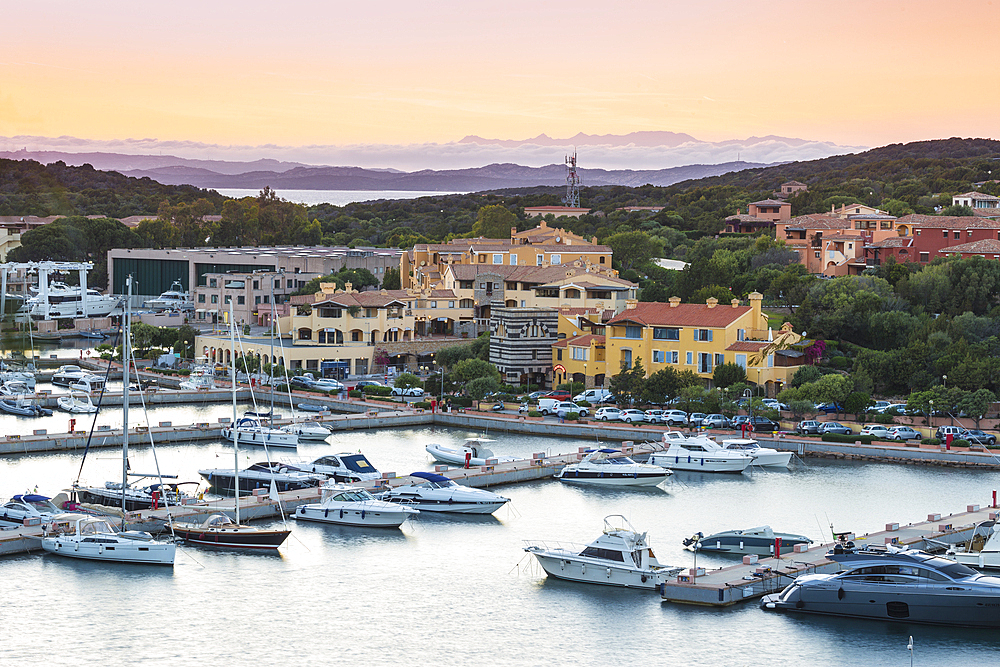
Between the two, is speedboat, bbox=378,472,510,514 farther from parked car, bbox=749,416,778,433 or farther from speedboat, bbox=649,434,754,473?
parked car, bbox=749,416,778,433

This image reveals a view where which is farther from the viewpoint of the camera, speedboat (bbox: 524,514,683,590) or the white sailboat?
the white sailboat

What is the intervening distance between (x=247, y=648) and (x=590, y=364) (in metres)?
32.6

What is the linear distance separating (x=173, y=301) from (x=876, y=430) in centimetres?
5387

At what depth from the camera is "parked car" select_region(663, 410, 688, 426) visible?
47.9m

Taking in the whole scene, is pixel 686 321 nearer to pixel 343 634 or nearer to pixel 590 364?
pixel 590 364

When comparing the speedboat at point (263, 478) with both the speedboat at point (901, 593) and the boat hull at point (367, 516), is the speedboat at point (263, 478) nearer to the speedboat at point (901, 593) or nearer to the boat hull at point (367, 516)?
the boat hull at point (367, 516)

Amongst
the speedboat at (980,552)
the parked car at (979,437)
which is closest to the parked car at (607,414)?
the parked car at (979,437)

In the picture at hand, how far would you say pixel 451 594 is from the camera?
27797 mm

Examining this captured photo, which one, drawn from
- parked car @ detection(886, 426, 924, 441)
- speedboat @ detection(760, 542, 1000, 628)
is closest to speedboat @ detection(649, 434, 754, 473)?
parked car @ detection(886, 426, 924, 441)

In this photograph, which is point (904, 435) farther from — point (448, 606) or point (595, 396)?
point (448, 606)

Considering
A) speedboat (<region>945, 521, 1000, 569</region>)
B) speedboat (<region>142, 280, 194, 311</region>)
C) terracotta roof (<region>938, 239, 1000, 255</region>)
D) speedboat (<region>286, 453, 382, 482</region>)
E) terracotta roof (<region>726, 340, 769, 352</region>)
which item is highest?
terracotta roof (<region>938, 239, 1000, 255</region>)

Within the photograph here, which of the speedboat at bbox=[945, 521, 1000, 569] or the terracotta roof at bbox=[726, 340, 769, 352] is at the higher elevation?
the terracotta roof at bbox=[726, 340, 769, 352]

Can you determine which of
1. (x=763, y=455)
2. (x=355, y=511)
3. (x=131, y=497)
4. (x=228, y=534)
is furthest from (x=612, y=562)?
(x=763, y=455)

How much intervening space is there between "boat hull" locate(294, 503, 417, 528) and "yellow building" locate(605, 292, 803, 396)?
70.5ft
